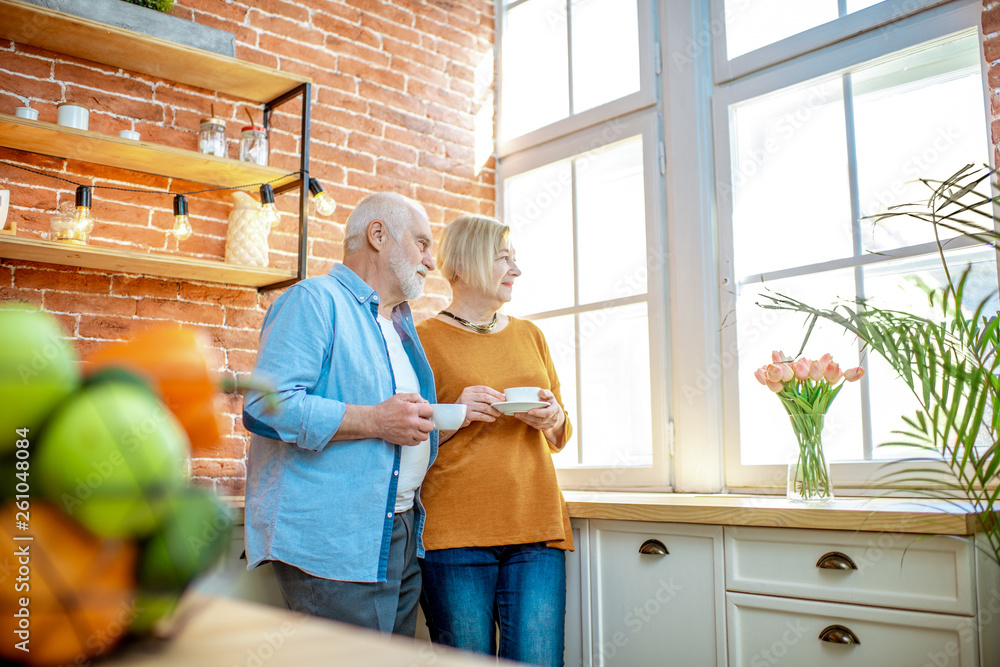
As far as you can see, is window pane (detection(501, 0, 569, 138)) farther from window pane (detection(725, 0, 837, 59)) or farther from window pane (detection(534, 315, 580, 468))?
window pane (detection(534, 315, 580, 468))

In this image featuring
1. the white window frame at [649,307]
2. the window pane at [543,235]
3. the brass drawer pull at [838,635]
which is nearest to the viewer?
the brass drawer pull at [838,635]

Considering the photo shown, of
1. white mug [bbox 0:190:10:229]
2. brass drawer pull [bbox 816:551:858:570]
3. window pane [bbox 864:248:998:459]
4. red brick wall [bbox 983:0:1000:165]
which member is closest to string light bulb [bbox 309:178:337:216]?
white mug [bbox 0:190:10:229]

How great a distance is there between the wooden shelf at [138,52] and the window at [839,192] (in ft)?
5.34

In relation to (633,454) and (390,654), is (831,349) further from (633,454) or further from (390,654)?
(390,654)

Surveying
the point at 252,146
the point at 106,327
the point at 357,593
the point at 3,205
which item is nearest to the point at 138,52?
the point at 252,146

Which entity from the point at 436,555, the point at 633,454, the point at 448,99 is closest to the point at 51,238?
the point at 436,555

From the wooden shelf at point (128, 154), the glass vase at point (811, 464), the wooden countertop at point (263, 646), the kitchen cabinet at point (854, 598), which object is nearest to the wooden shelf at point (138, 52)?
the wooden shelf at point (128, 154)

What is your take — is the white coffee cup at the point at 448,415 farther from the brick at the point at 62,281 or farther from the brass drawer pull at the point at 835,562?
the brick at the point at 62,281

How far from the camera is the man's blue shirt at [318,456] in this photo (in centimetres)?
166

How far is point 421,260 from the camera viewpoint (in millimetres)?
2084

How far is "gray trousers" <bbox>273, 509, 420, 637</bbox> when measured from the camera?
5.61ft

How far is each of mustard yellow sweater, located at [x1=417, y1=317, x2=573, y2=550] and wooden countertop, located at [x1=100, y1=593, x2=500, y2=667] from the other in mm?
1765

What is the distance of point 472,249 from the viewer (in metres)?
2.35

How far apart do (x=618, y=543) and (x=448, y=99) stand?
2.16 metres
